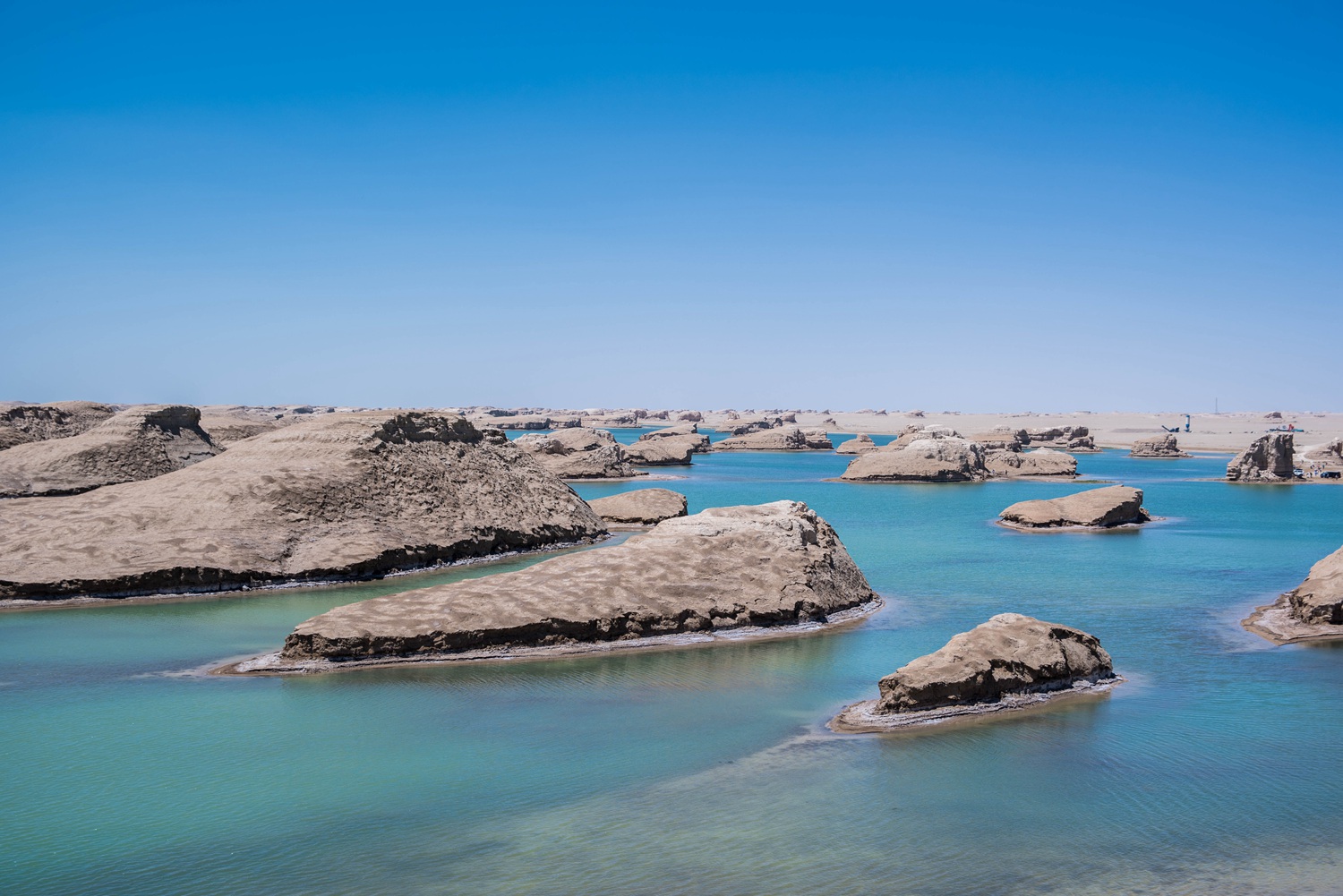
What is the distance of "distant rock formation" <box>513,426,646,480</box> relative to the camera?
47.6 meters

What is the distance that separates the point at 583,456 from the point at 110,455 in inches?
1014

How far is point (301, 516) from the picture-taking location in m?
18.5

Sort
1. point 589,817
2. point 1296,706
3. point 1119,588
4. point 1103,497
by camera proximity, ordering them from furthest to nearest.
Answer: point 1103,497 < point 1119,588 < point 1296,706 < point 589,817

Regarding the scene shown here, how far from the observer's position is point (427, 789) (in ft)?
26.5

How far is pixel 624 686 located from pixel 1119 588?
447 inches

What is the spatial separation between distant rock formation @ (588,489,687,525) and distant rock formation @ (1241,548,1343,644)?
46.9ft

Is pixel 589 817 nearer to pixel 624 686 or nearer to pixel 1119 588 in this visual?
pixel 624 686

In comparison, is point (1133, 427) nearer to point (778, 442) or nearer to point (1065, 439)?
point (1065, 439)

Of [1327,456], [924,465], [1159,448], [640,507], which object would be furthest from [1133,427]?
[640,507]

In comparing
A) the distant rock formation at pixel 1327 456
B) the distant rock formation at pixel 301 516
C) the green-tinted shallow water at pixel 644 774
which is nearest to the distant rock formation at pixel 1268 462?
the distant rock formation at pixel 1327 456

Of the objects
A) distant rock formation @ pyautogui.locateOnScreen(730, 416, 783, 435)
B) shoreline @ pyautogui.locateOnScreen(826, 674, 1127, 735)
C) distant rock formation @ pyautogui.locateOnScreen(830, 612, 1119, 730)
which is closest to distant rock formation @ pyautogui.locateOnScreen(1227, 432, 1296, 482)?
distant rock formation @ pyautogui.locateOnScreen(830, 612, 1119, 730)

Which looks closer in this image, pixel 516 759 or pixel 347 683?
pixel 516 759

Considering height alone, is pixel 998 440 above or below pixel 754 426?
below

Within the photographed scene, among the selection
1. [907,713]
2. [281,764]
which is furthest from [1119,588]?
[281,764]
